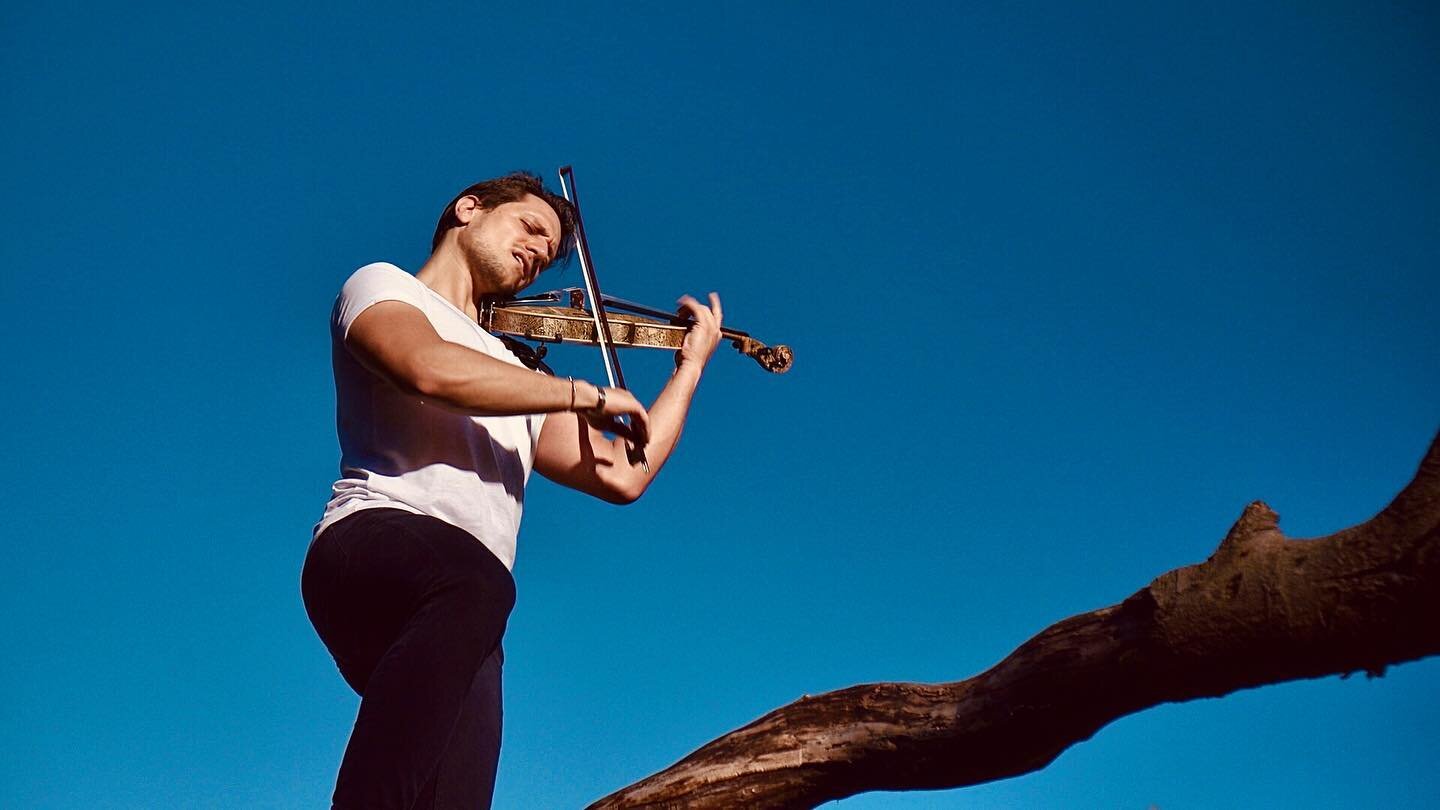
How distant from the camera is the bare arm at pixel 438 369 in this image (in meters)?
2.86

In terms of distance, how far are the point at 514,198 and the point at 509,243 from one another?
24 centimetres

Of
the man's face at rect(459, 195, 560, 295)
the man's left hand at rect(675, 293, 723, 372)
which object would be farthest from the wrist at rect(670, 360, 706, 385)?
the man's face at rect(459, 195, 560, 295)

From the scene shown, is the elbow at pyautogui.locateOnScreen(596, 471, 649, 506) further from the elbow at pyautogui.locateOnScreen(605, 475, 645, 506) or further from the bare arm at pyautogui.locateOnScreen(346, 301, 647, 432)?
the bare arm at pyautogui.locateOnScreen(346, 301, 647, 432)

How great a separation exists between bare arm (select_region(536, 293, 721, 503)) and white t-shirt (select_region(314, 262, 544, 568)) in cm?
39

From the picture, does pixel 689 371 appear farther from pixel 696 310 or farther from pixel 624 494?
pixel 624 494

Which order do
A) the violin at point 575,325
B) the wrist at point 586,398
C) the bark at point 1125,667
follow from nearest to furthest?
the bark at point 1125,667, the wrist at point 586,398, the violin at point 575,325

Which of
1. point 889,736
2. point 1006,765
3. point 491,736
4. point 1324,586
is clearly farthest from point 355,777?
point 1324,586

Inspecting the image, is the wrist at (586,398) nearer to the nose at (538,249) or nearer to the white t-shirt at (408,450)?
the white t-shirt at (408,450)

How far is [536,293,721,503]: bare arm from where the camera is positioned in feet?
12.0

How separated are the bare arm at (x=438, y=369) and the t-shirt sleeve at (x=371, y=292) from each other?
43 millimetres

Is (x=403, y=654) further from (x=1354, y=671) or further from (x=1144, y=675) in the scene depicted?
(x=1354, y=671)

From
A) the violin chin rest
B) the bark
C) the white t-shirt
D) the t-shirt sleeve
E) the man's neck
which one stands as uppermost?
the violin chin rest

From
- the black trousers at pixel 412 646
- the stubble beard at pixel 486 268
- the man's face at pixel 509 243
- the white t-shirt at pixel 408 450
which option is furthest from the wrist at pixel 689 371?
the black trousers at pixel 412 646

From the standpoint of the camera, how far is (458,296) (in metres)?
3.62
